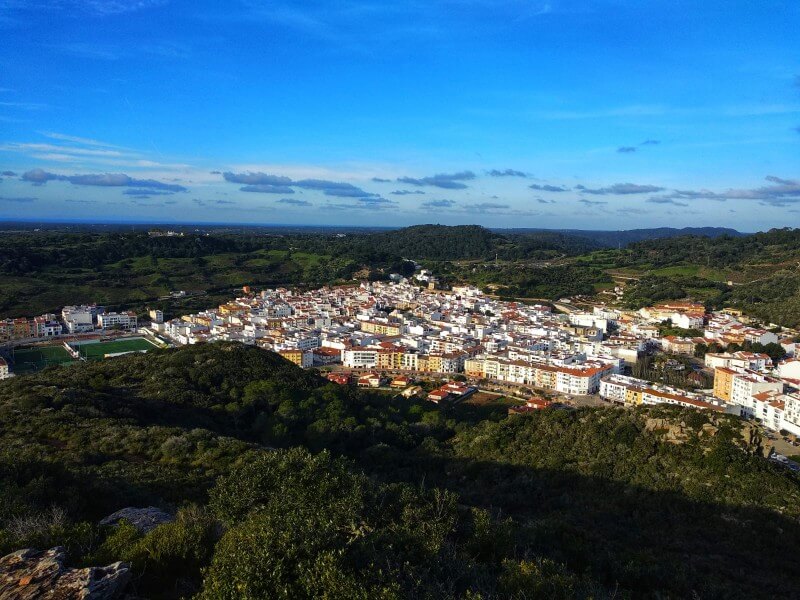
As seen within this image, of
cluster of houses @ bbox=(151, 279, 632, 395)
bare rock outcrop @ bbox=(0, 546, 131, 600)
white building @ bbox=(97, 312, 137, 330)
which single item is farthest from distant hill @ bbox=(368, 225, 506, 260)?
bare rock outcrop @ bbox=(0, 546, 131, 600)

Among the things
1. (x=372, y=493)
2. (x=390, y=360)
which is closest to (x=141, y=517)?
(x=372, y=493)

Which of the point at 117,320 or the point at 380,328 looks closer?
the point at 117,320

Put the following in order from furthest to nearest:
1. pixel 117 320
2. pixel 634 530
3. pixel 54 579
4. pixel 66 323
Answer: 1. pixel 117 320
2. pixel 66 323
3. pixel 634 530
4. pixel 54 579

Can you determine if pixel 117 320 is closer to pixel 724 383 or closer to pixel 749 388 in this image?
pixel 724 383

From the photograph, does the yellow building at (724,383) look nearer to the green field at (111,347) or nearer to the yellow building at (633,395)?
the yellow building at (633,395)

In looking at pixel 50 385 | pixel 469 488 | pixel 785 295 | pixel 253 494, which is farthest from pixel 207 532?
pixel 785 295

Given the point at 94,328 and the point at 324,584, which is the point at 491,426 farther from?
the point at 94,328
